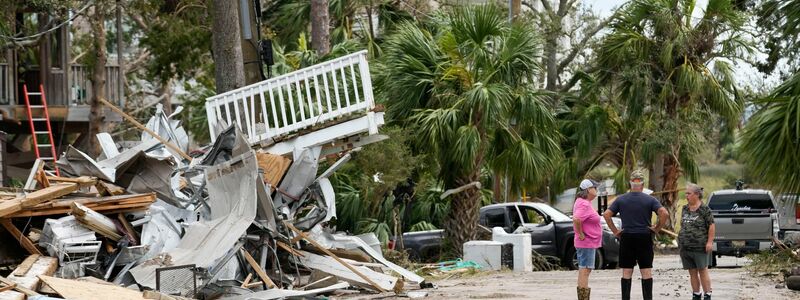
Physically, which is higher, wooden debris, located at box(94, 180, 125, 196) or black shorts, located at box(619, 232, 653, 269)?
wooden debris, located at box(94, 180, 125, 196)

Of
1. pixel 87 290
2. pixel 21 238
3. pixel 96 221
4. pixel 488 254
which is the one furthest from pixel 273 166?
pixel 488 254

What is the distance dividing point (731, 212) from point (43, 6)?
13.9 m

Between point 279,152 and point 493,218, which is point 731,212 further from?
point 279,152

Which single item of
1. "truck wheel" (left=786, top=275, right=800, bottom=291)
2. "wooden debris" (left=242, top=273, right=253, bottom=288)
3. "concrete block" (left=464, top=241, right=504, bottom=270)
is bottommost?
"concrete block" (left=464, top=241, right=504, bottom=270)

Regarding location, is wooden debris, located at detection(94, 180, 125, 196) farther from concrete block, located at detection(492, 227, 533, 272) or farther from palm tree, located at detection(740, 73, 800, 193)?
concrete block, located at detection(492, 227, 533, 272)

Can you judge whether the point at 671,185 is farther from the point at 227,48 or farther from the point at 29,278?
the point at 29,278

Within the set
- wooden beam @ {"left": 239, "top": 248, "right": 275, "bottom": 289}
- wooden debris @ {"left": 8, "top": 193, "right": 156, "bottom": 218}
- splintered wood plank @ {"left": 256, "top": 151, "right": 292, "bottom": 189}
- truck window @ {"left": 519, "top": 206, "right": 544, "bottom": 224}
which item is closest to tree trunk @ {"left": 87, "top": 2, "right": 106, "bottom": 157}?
truck window @ {"left": 519, "top": 206, "right": 544, "bottom": 224}

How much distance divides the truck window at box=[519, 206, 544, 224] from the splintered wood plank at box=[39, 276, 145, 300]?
13.0 meters

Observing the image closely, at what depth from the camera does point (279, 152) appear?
59.8 ft

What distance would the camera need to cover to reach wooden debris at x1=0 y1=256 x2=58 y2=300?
460 inches

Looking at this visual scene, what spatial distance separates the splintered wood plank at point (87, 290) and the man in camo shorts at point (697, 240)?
5.78 m

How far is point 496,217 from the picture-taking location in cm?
2509

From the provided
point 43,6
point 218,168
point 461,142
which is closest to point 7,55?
point 43,6

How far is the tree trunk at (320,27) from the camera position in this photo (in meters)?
27.0
